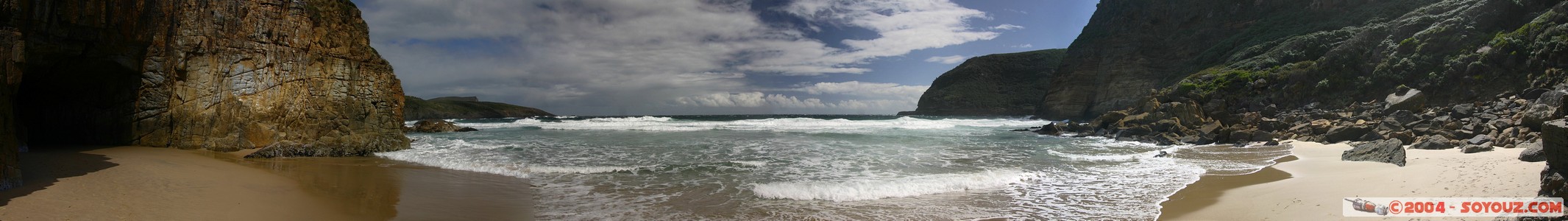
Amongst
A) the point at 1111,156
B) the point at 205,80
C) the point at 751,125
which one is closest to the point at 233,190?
the point at 205,80

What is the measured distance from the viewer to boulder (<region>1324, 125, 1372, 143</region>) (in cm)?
1332

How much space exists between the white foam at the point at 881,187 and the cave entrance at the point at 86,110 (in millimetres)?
10889

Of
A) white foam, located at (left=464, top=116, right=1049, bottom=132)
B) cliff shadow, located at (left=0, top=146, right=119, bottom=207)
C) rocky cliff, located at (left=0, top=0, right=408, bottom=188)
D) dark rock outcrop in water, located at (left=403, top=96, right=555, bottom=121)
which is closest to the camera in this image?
cliff shadow, located at (left=0, top=146, right=119, bottom=207)

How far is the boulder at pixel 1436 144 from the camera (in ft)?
32.4

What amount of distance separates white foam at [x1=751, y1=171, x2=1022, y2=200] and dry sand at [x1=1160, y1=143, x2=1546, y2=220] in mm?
2194

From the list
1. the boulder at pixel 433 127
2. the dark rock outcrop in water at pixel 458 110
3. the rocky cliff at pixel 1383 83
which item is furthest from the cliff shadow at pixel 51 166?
the dark rock outcrop in water at pixel 458 110

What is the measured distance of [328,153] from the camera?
36.2 feet

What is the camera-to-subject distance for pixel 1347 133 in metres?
13.5

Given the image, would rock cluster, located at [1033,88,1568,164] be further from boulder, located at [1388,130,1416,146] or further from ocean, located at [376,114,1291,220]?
ocean, located at [376,114,1291,220]

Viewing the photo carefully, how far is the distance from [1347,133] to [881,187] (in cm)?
1307

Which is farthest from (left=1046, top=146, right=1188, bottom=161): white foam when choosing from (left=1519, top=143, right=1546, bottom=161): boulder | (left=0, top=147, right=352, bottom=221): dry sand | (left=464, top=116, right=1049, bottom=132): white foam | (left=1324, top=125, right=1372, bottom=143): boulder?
(left=464, top=116, right=1049, bottom=132): white foam

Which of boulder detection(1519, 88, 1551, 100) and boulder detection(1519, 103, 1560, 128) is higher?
boulder detection(1519, 88, 1551, 100)

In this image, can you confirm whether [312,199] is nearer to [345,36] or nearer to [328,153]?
[328,153]

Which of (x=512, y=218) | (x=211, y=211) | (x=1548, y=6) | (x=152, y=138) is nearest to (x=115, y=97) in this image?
(x=152, y=138)
